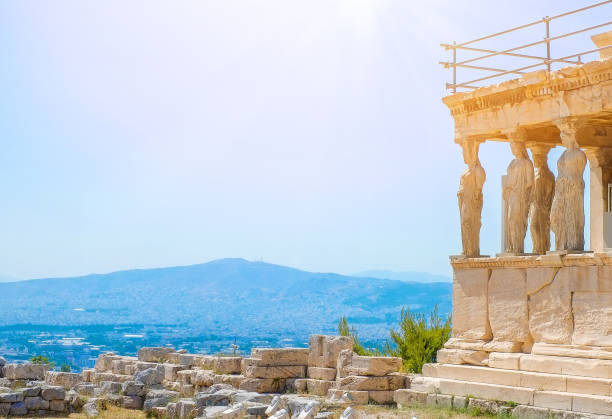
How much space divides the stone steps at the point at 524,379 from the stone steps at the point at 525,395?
0.26 feet

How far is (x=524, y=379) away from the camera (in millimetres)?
13203

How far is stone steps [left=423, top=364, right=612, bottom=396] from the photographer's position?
12.3 m

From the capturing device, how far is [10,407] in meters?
16.4

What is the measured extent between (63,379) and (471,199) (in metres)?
9.05

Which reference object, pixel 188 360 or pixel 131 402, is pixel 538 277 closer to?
pixel 131 402

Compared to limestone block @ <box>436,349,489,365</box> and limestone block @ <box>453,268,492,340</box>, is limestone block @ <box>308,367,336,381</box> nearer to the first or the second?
limestone block @ <box>436,349,489,365</box>

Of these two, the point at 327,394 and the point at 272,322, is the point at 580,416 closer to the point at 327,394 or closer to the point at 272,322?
the point at 327,394

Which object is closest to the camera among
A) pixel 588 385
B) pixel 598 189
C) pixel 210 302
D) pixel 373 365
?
pixel 588 385

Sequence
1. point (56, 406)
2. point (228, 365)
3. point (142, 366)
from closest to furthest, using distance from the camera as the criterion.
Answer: point (56, 406), point (228, 365), point (142, 366)

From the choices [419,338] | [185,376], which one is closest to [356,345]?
[419,338]

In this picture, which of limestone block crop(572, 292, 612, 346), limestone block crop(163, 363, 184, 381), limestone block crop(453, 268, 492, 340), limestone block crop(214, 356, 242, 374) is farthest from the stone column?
limestone block crop(163, 363, 184, 381)

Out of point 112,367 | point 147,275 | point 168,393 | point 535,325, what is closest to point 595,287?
point 535,325

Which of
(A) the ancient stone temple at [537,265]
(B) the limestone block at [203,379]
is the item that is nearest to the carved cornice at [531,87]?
(A) the ancient stone temple at [537,265]

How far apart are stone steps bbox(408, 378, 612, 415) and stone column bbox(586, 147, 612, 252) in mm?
3350
